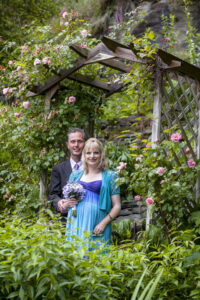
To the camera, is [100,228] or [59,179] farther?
[59,179]

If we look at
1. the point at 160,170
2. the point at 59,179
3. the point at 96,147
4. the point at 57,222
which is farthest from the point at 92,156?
the point at 57,222

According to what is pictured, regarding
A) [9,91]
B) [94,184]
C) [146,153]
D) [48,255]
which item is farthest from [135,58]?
[48,255]

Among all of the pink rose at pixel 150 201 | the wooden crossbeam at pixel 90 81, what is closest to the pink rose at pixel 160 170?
the pink rose at pixel 150 201

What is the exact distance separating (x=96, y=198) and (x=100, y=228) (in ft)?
1.00

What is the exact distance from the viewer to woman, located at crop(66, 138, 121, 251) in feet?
12.8

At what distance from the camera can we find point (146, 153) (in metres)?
4.21

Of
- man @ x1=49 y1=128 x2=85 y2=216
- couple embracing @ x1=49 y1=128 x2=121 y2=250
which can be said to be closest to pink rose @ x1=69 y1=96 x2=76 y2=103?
man @ x1=49 y1=128 x2=85 y2=216

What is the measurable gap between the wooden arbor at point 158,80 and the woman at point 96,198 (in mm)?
699

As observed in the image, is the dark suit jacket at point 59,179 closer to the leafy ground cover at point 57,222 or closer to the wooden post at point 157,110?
the leafy ground cover at point 57,222

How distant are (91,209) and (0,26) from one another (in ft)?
25.7

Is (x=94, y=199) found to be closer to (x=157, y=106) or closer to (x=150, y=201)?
(x=150, y=201)

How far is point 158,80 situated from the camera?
14.3 feet

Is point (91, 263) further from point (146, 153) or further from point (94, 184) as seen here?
point (146, 153)

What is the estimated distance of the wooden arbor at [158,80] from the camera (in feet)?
14.2
